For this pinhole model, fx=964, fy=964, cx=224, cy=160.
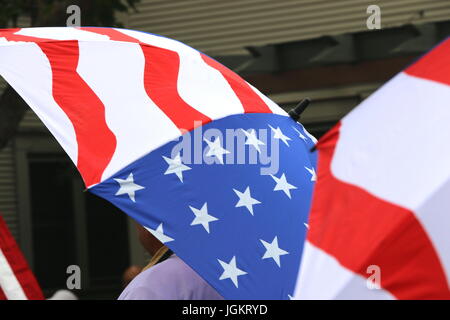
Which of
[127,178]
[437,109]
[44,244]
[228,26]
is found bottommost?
[44,244]

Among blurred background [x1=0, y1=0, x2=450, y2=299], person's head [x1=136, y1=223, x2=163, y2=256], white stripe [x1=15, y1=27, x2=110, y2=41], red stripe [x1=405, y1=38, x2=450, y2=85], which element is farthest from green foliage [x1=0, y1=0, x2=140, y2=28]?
red stripe [x1=405, y1=38, x2=450, y2=85]

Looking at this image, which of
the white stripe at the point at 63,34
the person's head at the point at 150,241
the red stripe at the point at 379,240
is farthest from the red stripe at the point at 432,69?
the white stripe at the point at 63,34

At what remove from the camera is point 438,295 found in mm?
1916

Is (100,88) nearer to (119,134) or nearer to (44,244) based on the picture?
(119,134)

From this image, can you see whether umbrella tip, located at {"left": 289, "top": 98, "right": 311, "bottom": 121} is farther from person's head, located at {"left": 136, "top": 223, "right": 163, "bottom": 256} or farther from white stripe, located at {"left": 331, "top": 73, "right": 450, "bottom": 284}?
white stripe, located at {"left": 331, "top": 73, "right": 450, "bottom": 284}

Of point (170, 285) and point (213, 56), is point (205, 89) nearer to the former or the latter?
point (170, 285)

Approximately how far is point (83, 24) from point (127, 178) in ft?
22.5

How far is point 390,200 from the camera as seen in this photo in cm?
187

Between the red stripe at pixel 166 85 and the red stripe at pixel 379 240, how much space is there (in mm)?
1216

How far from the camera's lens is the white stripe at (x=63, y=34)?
3376 millimetres

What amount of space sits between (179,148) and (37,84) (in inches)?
20.2

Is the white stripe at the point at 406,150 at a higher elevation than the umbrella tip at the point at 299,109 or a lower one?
higher

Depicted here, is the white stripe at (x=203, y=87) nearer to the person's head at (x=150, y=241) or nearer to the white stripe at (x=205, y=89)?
the white stripe at (x=205, y=89)
